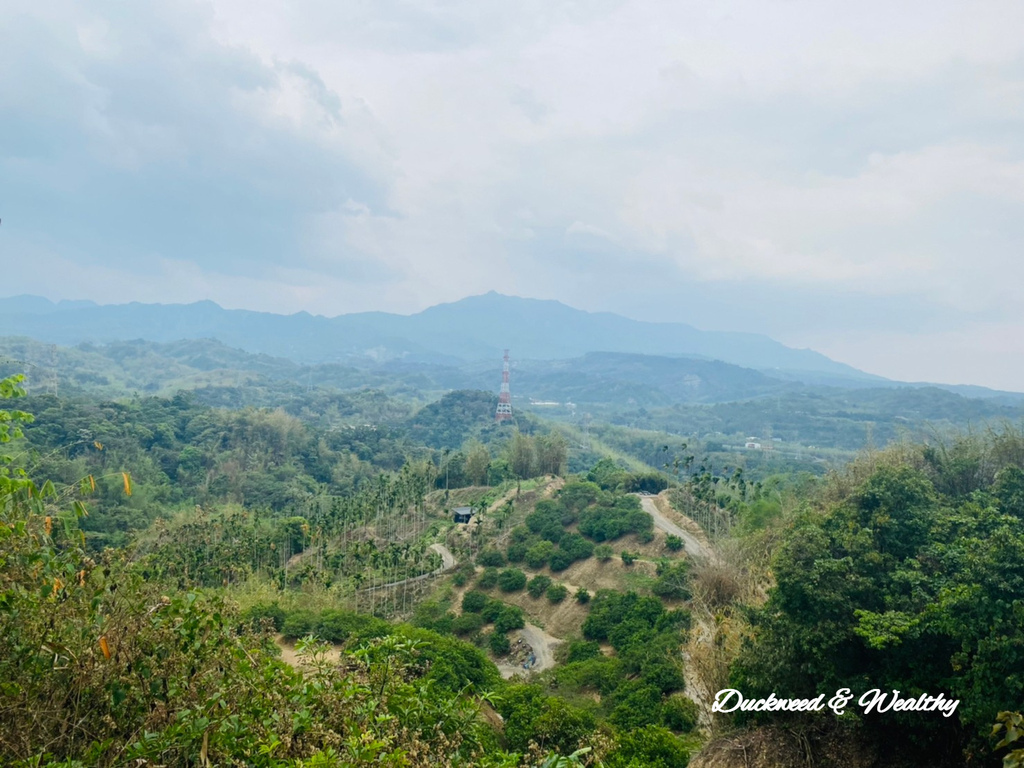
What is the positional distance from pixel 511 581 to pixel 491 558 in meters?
3.33

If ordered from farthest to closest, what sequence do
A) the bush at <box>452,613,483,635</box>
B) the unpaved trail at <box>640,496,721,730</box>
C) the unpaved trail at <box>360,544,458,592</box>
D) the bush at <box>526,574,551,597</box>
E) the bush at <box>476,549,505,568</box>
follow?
the bush at <box>476,549,505,568</box>, the unpaved trail at <box>360,544,458,592</box>, the bush at <box>526,574,551,597</box>, the bush at <box>452,613,483,635</box>, the unpaved trail at <box>640,496,721,730</box>

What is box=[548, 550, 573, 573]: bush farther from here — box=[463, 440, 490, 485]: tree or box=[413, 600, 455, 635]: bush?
box=[463, 440, 490, 485]: tree

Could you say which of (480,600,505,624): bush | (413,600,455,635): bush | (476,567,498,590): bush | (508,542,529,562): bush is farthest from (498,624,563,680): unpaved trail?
(508,542,529,562): bush

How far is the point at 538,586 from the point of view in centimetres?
2797

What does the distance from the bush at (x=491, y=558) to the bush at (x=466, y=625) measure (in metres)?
6.68

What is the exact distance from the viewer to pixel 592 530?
32.4 meters

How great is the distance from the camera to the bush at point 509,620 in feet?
79.3

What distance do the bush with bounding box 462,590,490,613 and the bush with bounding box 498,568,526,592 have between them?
1708 millimetres

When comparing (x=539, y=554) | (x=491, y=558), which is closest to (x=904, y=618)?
(x=539, y=554)

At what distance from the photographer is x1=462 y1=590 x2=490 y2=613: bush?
86.1 feet

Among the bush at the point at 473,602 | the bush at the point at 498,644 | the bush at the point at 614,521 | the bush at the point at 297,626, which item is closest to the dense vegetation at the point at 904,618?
the bush at the point at 297,626

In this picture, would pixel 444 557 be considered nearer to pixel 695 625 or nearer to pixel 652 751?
pixel 695 625

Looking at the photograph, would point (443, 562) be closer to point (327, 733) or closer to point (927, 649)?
point (927, 649)

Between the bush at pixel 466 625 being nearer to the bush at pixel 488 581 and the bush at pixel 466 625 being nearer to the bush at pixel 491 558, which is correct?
the bush at pixel 488 581
